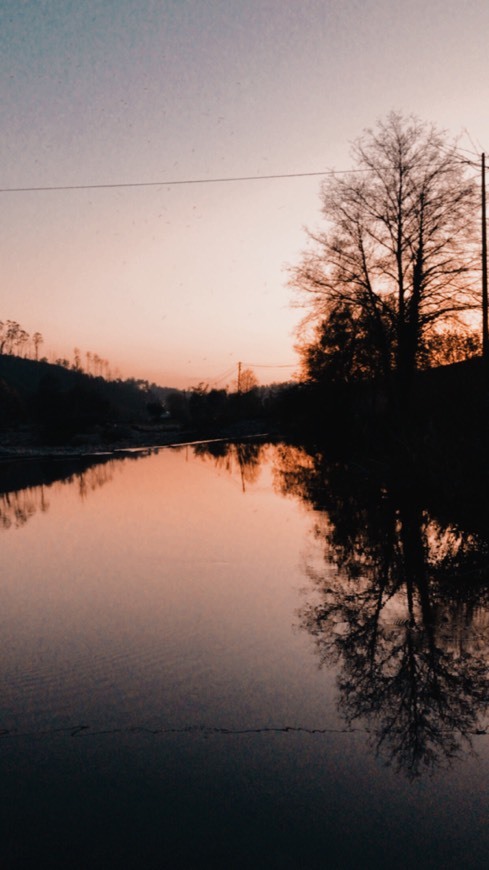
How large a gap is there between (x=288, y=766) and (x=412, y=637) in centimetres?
240

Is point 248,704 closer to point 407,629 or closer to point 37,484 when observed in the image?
point 407,629

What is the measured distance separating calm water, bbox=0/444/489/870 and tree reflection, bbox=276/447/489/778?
0.07ft

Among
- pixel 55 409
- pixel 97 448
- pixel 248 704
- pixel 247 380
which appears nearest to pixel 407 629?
pixel 248 704

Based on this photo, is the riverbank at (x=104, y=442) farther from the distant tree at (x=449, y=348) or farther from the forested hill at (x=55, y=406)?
the distant tree at (x=449, y=348)

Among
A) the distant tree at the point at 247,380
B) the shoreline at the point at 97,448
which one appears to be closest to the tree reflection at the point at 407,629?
the shoreline at the point at 97,448

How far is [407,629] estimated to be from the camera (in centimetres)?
596

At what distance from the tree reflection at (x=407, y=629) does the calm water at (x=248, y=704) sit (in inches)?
0.9

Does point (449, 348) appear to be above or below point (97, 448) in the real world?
above

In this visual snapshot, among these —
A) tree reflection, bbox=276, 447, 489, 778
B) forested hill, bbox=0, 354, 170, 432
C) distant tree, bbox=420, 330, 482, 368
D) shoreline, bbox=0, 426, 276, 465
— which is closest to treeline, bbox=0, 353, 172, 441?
forested hill, bbox=0, 354, 170, 432

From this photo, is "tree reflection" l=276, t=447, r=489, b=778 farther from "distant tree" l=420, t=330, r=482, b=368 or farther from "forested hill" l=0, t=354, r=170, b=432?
"forested hill" l=0, t=354, r=170, b=432

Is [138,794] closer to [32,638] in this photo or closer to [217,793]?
[217,793]

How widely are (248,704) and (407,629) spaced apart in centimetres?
208

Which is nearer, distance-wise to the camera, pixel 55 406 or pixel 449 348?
pixel 449 348

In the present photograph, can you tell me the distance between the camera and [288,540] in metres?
10.7
